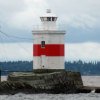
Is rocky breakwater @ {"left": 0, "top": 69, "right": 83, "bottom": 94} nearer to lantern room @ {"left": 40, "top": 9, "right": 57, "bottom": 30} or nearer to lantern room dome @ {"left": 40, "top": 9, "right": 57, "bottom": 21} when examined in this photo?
lantern room @ {"left": 40, "top": 9, "right": 57, "bottom": 30}

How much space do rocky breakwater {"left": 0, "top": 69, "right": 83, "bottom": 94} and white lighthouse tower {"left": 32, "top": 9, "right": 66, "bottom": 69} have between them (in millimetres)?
602

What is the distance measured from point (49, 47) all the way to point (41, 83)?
2.25 m

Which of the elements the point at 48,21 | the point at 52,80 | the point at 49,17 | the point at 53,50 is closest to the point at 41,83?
the point at 52,80

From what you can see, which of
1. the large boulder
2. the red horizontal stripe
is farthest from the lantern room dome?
the large boulder

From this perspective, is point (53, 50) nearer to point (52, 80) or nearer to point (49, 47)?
point (49, 47)

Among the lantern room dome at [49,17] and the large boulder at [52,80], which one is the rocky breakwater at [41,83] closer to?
the large boulder at [52,80]

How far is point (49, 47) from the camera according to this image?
1457 inches

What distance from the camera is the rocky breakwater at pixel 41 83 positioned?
36.2 m

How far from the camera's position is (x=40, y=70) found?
1473 inches

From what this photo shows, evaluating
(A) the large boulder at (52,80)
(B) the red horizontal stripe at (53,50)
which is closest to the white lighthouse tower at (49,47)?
(B) the red horizontal stripe at (53,50)

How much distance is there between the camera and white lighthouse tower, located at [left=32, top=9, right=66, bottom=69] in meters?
37.0

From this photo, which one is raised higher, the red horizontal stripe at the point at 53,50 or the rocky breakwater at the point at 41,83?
the red horizontal stripe at the point at 53,50

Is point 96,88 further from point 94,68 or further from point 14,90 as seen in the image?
point 94,68

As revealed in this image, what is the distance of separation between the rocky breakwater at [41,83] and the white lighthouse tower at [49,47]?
0.60m
